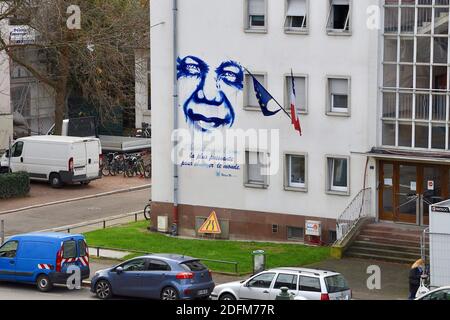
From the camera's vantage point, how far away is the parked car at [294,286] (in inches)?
946

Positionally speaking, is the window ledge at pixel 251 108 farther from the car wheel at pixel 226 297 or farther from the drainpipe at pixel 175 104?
the car wheel at pixel 226 297

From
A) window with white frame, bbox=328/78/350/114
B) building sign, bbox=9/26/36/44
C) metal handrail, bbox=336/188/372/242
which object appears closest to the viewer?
metal handrail, bbox=336/188/372/242

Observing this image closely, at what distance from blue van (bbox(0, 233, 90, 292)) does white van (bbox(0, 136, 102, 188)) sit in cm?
1855

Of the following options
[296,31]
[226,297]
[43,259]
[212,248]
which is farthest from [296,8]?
[226,297]

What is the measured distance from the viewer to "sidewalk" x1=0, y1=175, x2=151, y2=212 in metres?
44.8

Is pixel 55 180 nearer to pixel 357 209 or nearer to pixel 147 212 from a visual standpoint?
pixel 147 212

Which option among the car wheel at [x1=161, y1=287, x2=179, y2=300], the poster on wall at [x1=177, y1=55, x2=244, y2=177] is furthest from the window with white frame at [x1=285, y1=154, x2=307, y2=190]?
the car wheel at [x1=161, y1=287, x2=179, y2=300]

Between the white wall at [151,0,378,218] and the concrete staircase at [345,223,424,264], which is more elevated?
the white wall at [151,0,378,218]

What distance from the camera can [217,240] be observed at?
118ft

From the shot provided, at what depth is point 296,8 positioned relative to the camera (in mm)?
34812

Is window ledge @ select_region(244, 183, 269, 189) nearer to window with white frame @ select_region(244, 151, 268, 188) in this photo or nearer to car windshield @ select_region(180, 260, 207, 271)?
window with white frame @ select_region(244, 151, 268, 188)

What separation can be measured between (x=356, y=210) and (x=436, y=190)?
101 inches
